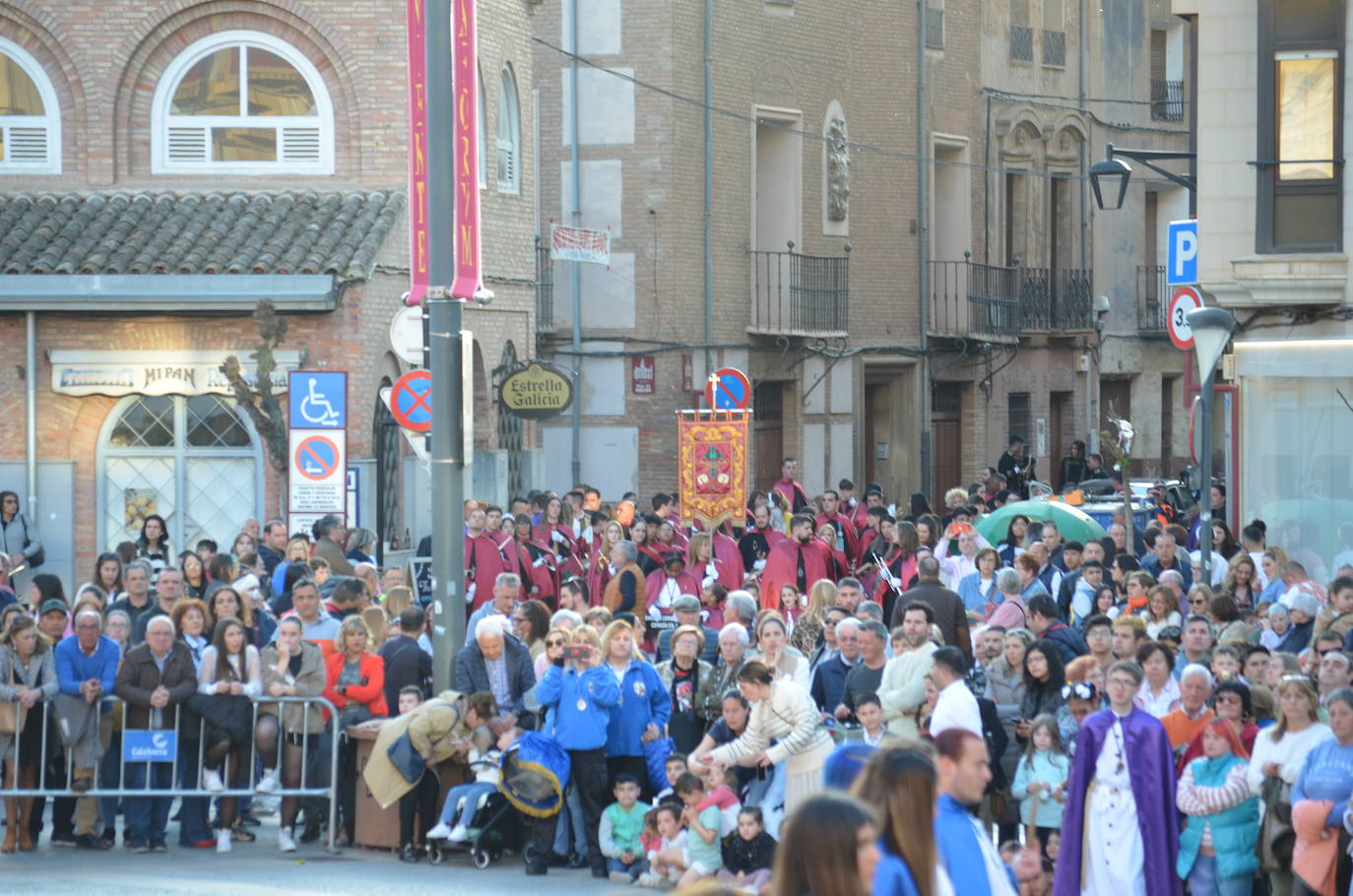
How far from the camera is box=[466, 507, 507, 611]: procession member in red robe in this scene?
20203 mm

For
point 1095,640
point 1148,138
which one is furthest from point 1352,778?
point 1148,138

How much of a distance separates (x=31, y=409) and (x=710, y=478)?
6.96 meters

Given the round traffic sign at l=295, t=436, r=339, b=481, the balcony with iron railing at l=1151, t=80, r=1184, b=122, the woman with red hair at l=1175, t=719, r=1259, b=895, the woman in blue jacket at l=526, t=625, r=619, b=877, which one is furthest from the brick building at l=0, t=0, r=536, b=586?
the balcony with iron railing at l=1151, t=80, r=1184, b=122

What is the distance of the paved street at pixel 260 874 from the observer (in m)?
12.8

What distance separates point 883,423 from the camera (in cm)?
3706

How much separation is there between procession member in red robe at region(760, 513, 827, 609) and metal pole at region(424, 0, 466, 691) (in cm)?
557

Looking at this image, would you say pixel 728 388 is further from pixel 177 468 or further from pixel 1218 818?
pixel 1218 818

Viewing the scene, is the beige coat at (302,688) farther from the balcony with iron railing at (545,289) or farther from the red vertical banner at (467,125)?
the balcony with iron railing at (545,289)

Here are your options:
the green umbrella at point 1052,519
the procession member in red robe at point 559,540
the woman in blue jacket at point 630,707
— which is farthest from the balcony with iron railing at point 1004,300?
the woman in blue jacket at point 630,707

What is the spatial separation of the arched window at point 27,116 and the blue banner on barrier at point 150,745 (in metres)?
11.0

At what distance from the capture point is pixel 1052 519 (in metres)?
22.6

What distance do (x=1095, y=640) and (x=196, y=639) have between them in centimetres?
563

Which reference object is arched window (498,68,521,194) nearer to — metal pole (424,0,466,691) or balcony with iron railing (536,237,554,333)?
balcony with iron railing (536,237,554,333)

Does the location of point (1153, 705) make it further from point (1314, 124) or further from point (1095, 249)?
point (1095, 249)
